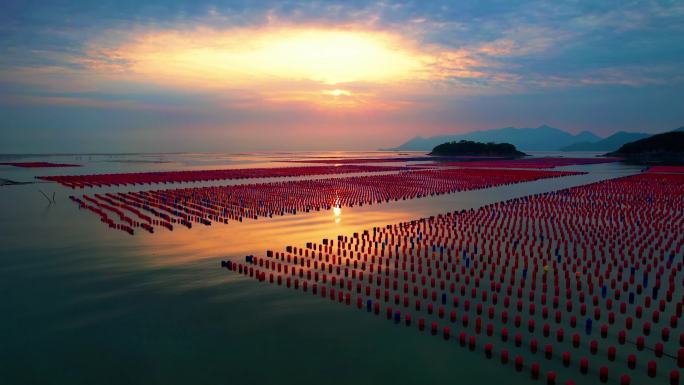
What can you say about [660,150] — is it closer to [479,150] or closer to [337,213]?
[479,150]

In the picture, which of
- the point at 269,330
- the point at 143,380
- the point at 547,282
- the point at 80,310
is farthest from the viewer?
the point at 547,282

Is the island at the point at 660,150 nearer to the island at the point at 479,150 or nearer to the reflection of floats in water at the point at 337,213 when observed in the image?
the island at the point at 479,150

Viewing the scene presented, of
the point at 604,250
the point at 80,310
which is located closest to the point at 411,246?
the point at 604,250

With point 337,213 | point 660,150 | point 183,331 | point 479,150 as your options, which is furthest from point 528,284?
point 479,150

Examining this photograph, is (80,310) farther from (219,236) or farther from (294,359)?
(219,236)

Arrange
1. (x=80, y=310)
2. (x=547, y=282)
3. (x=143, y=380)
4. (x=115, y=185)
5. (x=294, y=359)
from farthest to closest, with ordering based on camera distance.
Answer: (x=115, y=185), (x=547, y=282), (x=80, y=310), (x=294, y=359), (x=143, y=380)

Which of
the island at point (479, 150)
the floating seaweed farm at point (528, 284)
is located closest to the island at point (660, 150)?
the island at point (479, 150)

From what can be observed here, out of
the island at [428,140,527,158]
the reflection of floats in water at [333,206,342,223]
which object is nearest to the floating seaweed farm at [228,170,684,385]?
the reflection of floats in water at [333,206,342,223]
